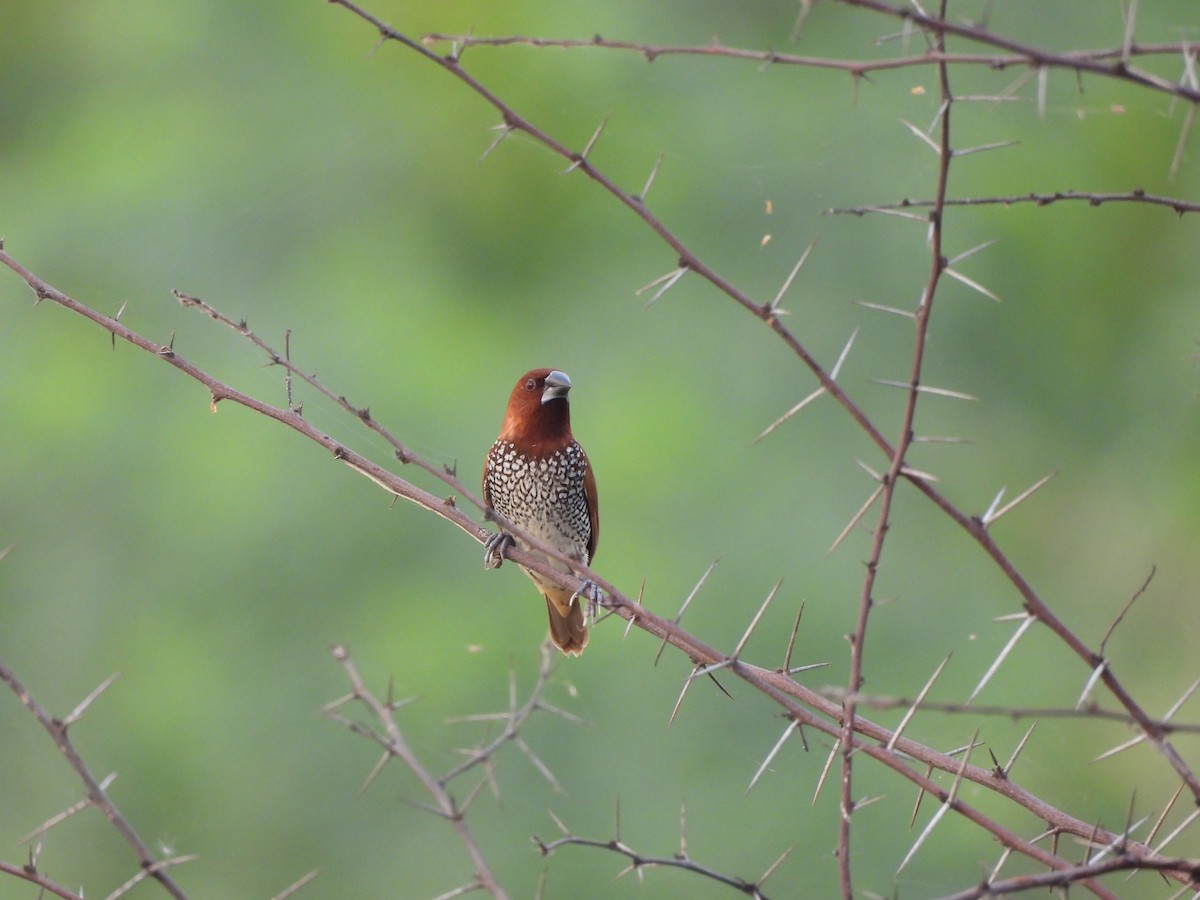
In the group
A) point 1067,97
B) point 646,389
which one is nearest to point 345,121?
point 646,389

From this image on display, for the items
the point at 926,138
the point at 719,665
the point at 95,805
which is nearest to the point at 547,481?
the point at 719,665

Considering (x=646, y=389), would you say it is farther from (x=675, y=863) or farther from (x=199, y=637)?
(x=675, y=863)

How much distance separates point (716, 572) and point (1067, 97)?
684cm

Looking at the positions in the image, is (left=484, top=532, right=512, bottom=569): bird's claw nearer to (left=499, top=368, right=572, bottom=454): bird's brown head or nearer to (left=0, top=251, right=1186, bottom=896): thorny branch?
(left=499, top=368, right=572, bottom=454): bird's brown head

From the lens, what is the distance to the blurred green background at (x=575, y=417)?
9.75 metres

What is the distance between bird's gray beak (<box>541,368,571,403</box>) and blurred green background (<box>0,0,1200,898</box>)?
4.40 m

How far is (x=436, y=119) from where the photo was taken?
13.9 metres

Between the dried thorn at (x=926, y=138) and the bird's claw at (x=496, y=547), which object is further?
the bird's claw at (x=496, y=547)

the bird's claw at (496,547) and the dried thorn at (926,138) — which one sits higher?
the dried thorn at (926,138)

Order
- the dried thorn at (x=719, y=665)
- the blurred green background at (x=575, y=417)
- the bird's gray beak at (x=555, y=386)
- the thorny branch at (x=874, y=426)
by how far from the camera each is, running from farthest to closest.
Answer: the blurred green background at (x=575, y=417) → the bird's gray beak at (x=555, y=386) → the dried thorn at (x=719, y=665) → the thorny branch at (x=874, y=426)

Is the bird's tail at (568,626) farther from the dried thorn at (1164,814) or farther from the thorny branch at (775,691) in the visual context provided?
the dried thorn at (1164,814)

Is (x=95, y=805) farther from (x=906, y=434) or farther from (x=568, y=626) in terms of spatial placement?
(x=568, y=626)

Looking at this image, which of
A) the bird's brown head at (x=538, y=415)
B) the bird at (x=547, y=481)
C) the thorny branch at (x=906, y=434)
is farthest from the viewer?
the bird at (x=547, y=481)

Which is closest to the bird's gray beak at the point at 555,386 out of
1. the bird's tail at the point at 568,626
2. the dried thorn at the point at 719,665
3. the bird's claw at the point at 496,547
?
the bird's claw at the point at 496,547
